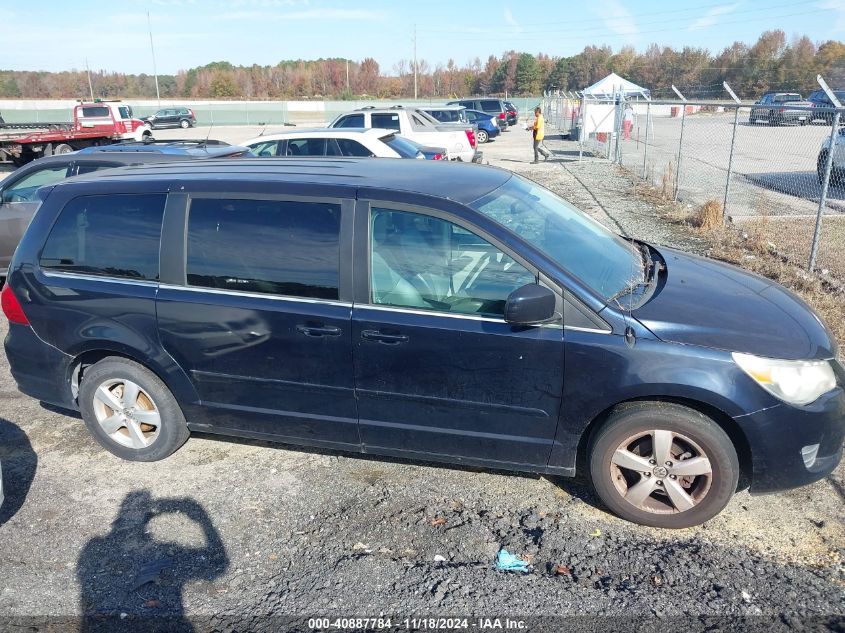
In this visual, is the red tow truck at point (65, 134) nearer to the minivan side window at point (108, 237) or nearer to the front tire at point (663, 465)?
the minivan side window at point (108, 237)

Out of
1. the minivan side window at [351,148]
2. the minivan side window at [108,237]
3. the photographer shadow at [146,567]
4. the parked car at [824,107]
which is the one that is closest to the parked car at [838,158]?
the parked car at [824,107]

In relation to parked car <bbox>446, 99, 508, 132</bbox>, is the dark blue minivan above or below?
below

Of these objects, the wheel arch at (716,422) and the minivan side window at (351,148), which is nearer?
the wheel arch at (716,422)

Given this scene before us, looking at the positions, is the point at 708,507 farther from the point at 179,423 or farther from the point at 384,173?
the point at 179,423

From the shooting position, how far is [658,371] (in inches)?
129

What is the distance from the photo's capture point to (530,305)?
130 inches

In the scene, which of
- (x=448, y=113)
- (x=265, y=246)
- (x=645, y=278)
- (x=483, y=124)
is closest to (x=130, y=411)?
(x=265, y=246)

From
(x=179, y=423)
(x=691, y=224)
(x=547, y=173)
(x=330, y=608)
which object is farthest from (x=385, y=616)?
(x=547, y=173)

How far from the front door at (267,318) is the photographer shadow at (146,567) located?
0.67 m

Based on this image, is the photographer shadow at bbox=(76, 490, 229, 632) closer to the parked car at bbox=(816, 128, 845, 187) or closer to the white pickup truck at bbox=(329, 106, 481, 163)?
the parked car at bbox=(816, 128, 845, 187)

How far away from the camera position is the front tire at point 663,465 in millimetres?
3350

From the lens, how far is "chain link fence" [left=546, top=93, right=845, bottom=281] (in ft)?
29.1

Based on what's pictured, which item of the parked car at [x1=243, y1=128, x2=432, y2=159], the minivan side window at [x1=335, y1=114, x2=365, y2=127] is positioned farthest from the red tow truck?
the parked car at [x1=243, y1=128, x2=432, y2=159]

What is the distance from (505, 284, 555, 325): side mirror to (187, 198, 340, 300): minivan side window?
39.1 inches
